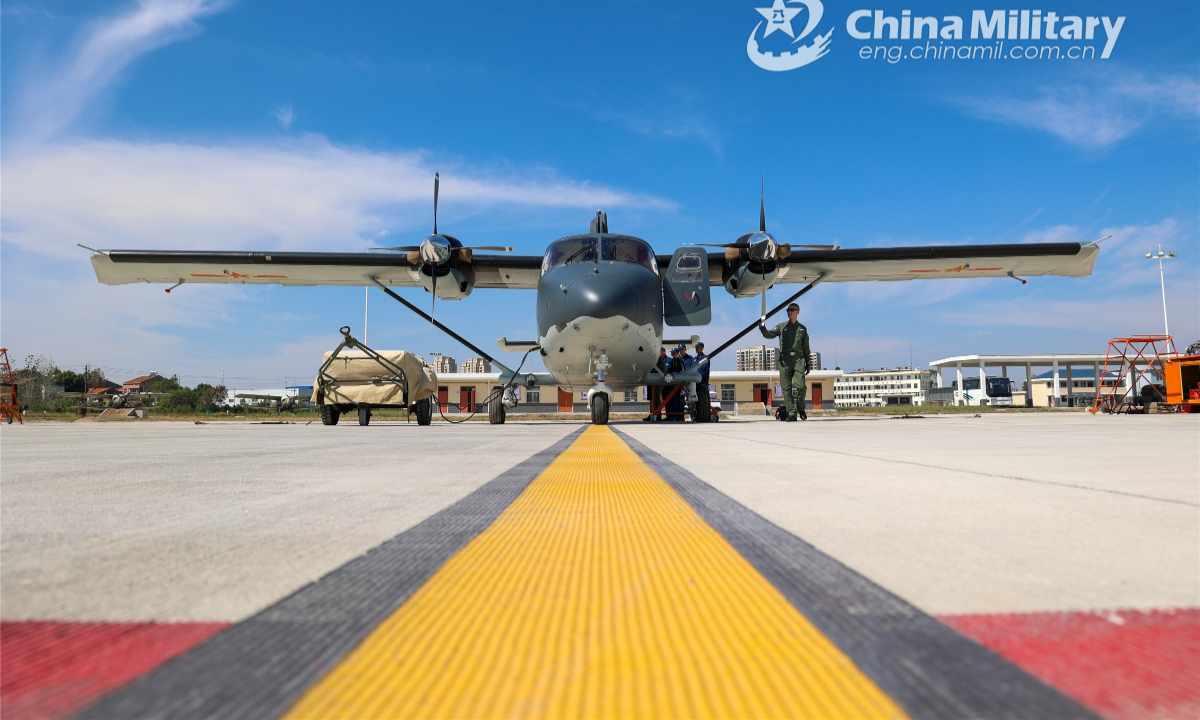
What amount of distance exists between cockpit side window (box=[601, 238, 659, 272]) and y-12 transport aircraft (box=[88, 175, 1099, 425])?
3 cm

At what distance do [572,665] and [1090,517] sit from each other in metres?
1.82

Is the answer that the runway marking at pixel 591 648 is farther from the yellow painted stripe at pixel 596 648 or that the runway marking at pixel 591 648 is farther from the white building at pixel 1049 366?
the white building at pixel 1049 366

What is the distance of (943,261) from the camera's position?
14703 millimetres

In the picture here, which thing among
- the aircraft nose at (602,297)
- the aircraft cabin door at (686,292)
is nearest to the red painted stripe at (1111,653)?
the aircraft nose at (602,297)

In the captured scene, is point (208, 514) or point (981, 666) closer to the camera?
point (981, 666)

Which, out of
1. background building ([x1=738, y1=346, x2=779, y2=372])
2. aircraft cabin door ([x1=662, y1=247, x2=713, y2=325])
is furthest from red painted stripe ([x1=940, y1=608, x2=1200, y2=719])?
background building ([x1=738, y1=346, x2=779, y2=372])

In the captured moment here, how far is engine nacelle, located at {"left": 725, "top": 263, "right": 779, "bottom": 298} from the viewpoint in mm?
14148

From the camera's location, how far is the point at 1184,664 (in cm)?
82

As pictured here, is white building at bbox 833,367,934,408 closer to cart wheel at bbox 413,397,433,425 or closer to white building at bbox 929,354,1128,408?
white building at bbox 929,354,1128,408

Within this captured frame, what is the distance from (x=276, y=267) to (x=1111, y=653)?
16.5 metres

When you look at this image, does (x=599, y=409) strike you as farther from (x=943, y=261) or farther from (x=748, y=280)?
(x=943, y=261)

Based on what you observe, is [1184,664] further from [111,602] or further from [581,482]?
[581,482]

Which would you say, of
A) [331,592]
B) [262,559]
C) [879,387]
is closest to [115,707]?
[331,592]

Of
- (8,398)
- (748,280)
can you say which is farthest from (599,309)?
(8,398)
